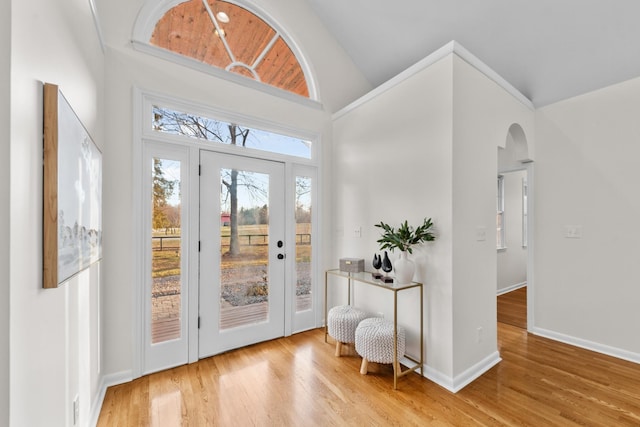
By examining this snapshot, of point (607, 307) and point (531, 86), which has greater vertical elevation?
point (531, 86)

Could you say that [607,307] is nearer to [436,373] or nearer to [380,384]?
[436,373]

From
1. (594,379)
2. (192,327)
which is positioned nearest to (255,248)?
(192,327)

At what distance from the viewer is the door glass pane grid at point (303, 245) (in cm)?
321

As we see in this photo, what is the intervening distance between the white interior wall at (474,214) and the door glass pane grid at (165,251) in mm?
2313

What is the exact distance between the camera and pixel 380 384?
219 centimetres

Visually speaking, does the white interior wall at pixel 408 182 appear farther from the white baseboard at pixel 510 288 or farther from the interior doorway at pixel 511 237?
the white baseboard at pixel 510 288

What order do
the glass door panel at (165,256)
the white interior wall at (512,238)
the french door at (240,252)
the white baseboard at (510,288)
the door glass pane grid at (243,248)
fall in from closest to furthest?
1. the glass door panel at (165,256)
2. the french door at (240,252)
3. the door glass pane grid at (243,248)
4. the white baseboard at (510,288)
5. the white interior wall at (512,238)

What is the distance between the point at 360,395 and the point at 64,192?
214 centimetres

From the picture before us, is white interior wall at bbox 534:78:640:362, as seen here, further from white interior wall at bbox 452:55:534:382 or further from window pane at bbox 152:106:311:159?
window pane at bbox 152:106:311:159

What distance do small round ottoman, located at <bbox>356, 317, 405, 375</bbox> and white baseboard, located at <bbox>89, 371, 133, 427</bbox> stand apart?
1.83 metres

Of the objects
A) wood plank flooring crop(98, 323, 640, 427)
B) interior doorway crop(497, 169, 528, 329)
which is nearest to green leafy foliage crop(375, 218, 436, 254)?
wood plank flooring crop(98, 323, 640, 427)

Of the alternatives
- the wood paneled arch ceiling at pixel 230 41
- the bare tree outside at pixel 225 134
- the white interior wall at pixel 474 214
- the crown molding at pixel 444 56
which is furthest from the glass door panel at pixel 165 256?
the white interior wall at pixel 474 214

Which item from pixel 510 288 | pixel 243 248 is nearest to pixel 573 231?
pixel 510 288

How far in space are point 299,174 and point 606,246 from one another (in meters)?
3.12
